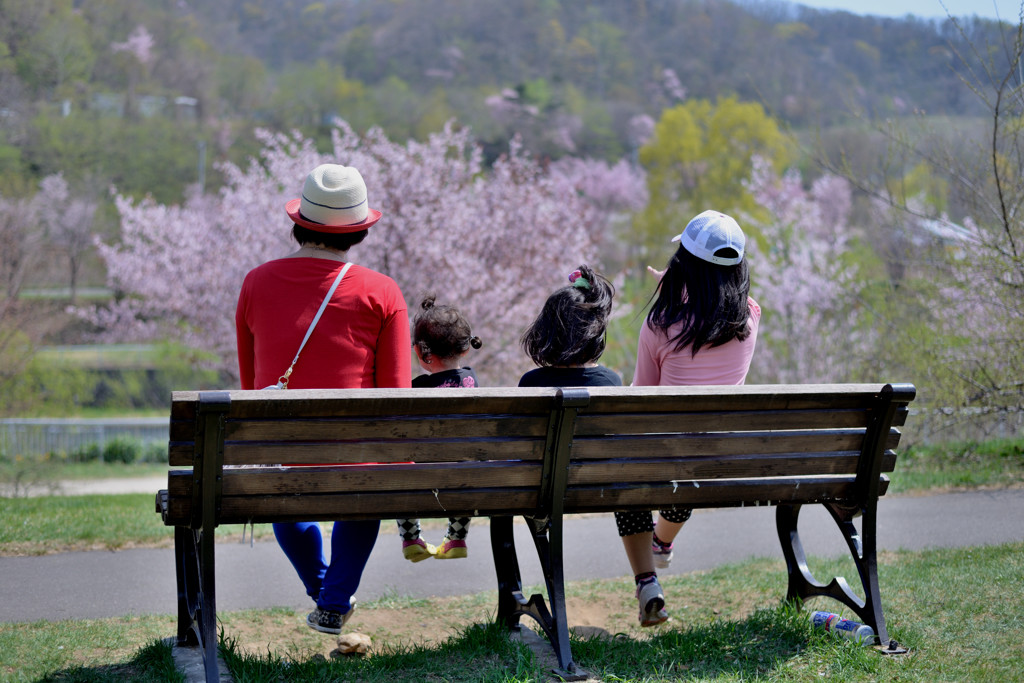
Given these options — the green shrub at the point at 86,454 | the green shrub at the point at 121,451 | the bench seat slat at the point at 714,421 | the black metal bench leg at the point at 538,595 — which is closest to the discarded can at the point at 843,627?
the bench seat slat at the point at 714,421

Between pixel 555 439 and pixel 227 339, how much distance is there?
1486 cm

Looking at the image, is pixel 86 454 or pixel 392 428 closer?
pixel 392 428

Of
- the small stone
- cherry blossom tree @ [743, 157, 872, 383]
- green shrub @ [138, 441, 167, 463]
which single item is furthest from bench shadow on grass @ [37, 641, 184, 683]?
green shrub @ [138, 441, 167, 463]

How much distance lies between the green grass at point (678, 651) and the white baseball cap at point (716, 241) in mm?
1408

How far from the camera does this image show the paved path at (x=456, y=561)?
13.9ft

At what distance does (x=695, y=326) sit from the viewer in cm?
360

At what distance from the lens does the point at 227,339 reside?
1695 centimetres

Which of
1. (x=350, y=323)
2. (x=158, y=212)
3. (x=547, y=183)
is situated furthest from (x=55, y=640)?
(x=158, y=212)

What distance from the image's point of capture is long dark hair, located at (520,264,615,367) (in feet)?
11.3

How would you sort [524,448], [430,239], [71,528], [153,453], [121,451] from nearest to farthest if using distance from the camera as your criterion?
[524,448], [71,528], [430,239], [121,451], [153,453]

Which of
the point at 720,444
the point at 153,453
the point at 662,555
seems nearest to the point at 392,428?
the point at 720,444

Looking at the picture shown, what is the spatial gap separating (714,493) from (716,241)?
97 cm

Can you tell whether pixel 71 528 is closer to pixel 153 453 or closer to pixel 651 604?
pixel 651 604

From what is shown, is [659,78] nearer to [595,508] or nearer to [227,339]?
[227,339]
